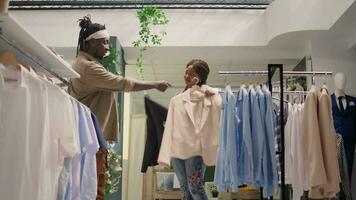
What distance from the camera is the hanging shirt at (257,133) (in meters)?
2.52

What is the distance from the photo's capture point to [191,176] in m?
2.83

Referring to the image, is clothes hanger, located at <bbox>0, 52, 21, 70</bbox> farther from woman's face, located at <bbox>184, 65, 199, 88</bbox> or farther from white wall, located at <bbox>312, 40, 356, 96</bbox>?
white wall, located at <bbox>312, 40, 356, 96</bbox>

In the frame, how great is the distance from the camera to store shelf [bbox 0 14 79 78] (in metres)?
1.49

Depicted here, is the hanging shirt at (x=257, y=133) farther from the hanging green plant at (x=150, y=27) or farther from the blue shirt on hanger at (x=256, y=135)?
the hanging green plant at (x=150, y=27)

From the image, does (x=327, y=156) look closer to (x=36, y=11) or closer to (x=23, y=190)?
(x=23, y=190)

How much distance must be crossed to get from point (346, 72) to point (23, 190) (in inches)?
169

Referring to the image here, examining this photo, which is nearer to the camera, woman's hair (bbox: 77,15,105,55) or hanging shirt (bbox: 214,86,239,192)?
hanging shirt (bbox: 214,86,239,192)

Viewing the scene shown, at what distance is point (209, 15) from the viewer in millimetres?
5152

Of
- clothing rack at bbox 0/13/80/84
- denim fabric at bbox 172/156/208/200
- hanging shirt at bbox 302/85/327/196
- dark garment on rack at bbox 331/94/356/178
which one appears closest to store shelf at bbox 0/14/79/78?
clothing rack at bbox 0/13/80/84

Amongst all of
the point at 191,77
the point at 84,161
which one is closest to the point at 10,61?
the point at 84,161

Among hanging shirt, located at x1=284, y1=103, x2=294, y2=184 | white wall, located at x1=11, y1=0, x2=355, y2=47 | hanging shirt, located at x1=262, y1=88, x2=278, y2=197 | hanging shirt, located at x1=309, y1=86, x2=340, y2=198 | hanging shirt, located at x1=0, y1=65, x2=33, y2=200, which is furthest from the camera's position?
white wall, located at x1=11, y1=0, x2=355, y2=47

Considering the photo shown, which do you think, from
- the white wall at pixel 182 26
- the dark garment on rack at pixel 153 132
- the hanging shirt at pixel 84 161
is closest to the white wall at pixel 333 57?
the white wall at pixel 182 26

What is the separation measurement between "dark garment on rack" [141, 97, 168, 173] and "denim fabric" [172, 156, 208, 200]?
3.44 ft

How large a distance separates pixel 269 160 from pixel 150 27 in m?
2.98
